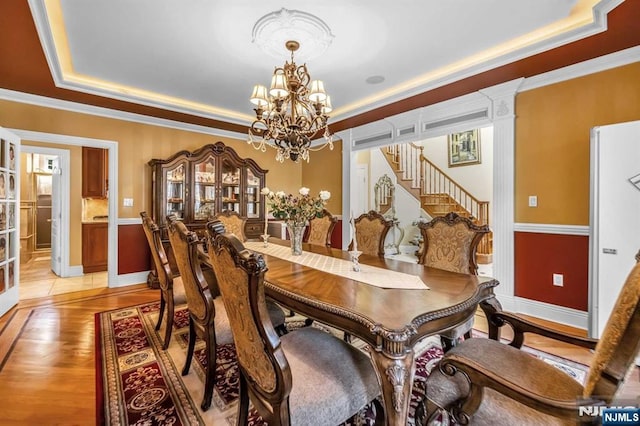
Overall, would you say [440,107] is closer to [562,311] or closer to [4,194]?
[562,311]

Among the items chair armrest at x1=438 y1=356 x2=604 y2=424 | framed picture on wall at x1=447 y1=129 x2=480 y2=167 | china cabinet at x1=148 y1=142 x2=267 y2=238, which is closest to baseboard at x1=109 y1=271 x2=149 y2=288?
china cabinet at x1=148 y1=142 x2=267 y2=238

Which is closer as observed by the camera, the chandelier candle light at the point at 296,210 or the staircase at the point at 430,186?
the chandelier candle light at the point at 296,210

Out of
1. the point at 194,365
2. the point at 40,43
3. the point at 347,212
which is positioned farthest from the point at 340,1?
the point at 347,212

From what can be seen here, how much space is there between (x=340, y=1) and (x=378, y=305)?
206 centimetres

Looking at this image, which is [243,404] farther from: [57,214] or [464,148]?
[464,148]

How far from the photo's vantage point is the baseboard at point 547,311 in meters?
2.73

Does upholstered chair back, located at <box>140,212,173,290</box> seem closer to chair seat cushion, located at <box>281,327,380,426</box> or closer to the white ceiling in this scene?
chair seat cushion, located at <box>281,327,380,426</box>

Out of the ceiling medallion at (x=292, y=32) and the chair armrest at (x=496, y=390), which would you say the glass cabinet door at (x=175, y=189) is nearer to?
the ceiling medallion at (x=292, y=32)

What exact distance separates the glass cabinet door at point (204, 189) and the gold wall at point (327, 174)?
1993 millimetres

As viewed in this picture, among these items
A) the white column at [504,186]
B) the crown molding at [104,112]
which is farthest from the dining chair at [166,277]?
the white column at [504,186]

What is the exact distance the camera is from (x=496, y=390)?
3.02 feet

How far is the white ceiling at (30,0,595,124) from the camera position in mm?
2104

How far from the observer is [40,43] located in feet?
7.61

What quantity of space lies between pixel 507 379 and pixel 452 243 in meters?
1.47
